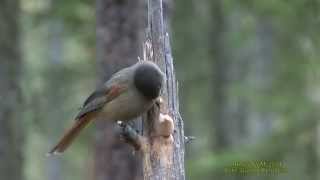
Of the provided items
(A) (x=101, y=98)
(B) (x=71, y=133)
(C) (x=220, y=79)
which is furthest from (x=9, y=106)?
(C) (x=220, y=79)

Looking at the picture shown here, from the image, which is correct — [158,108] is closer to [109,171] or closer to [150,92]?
[150,92]

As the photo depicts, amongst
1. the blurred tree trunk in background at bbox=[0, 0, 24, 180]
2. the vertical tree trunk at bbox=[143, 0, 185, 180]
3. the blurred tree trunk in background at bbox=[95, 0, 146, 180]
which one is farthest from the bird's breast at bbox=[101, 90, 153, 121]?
the blurred tree trunk in background at bbox=[0, 0, 24, 180]

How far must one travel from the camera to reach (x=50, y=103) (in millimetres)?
16703

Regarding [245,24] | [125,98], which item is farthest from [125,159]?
[245,24]

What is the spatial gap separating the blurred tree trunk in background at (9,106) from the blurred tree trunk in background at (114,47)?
6.19 ft

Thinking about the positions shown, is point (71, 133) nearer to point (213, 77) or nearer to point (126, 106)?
point (126, 106)

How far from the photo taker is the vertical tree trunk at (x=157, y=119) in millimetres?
6785

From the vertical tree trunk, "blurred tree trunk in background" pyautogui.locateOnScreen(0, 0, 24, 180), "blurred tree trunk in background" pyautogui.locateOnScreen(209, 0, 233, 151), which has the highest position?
"blurred tree trunk in background" pyautogui.locateOnScreen(209, 0, 233, 151)

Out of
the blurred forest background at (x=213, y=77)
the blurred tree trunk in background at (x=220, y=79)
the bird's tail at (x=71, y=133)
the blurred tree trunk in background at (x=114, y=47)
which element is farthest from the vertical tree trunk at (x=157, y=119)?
the blurred tree trunk in background at (x=220, y=79)

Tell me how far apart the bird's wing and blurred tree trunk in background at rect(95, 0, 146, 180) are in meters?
2.44

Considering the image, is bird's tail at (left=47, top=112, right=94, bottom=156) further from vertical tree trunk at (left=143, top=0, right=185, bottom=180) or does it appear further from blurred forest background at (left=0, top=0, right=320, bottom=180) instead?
blurred forest background at (left=0, top=0, right=320, bottom=180)

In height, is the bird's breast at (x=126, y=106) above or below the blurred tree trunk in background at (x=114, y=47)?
below

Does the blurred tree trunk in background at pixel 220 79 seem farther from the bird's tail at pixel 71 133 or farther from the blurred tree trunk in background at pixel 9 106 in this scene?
the bird's tail at pixel 71 133

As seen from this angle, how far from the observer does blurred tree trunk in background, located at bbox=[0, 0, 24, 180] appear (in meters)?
11.8
